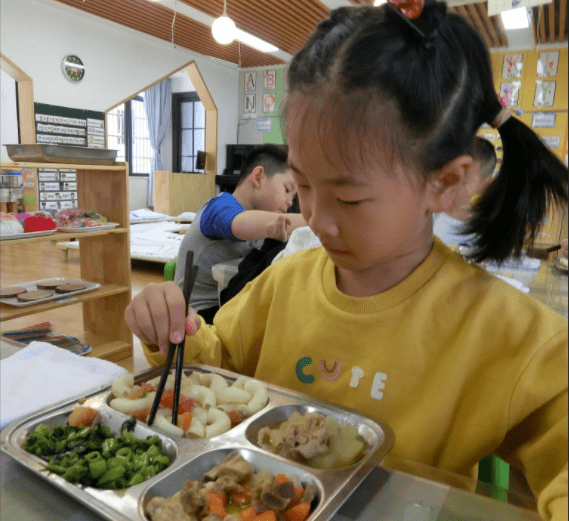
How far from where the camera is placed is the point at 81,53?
5.55 m

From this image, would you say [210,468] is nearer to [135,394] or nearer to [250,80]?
[135,394]

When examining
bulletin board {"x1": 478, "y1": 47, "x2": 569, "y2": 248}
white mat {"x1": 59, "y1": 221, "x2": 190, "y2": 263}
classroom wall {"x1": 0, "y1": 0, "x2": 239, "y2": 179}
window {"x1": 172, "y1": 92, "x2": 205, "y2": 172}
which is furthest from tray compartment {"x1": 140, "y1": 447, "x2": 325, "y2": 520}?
window {"x1": 172, "y1": 92, "x2": 205, "y2": 172}

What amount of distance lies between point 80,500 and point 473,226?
454 mm

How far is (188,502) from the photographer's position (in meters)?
0.46

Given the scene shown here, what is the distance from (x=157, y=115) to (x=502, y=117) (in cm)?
906

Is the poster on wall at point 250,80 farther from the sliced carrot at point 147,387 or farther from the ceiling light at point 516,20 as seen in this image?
the sliced carrot at point 147,387

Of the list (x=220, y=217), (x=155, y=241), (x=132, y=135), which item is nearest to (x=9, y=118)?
(x=155, y=241)

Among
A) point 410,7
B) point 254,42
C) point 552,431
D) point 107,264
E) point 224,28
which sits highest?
point 254,42

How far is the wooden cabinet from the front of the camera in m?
2.77

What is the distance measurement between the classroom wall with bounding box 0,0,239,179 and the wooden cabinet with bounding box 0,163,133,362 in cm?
298

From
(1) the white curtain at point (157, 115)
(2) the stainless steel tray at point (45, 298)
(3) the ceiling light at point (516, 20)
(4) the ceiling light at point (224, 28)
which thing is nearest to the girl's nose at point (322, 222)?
(2) the stainless steel tray at point (45, 298)

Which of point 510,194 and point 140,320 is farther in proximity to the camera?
point 140,320

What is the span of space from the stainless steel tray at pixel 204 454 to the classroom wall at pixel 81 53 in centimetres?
540

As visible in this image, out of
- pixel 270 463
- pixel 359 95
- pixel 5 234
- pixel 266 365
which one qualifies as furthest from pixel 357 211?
pixel 5 234
